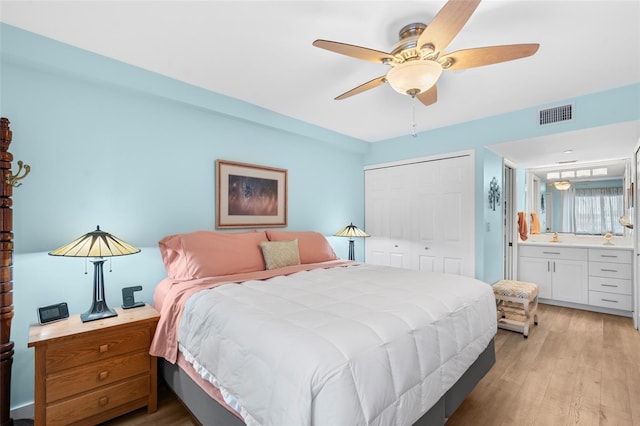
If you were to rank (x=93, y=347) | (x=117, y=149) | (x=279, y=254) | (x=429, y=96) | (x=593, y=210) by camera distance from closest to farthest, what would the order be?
1. (x=93, y=347)
2. (x=429, y=96)
3. (x=117, y=149)
4. (x=279, y=254)
5. (x=593, y=210)

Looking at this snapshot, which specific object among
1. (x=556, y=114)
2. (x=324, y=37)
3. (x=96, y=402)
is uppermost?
(x=324, y=37)

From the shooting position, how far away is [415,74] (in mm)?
1637

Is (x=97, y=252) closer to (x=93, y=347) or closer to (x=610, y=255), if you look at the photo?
(x=93, y=347)

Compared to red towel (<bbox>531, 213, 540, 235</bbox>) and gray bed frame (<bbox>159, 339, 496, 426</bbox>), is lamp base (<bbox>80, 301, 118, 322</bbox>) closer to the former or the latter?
gray bed frame (<bbox>159, 339, 496, 426</bbox>)

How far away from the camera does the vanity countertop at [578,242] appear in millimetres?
3788

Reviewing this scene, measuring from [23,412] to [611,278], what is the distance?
6.01 metres

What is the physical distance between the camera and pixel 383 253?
448cm

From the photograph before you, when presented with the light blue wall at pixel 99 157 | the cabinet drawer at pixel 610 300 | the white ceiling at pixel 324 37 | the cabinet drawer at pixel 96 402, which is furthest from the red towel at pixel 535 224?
the cabinet drawer at pixel 96 402

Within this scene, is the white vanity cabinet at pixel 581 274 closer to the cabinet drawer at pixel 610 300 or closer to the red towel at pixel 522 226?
the cabinet drawer at pixel 610 300

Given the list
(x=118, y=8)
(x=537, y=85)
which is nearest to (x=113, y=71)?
(x=118, y=8)

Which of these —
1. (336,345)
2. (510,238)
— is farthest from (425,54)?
(510,238)

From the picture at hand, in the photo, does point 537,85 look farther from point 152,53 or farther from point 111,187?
point 111,187

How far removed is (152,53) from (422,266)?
3778 millimetres

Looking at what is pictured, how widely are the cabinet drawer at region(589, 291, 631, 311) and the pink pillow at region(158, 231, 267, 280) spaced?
4.37 meters
